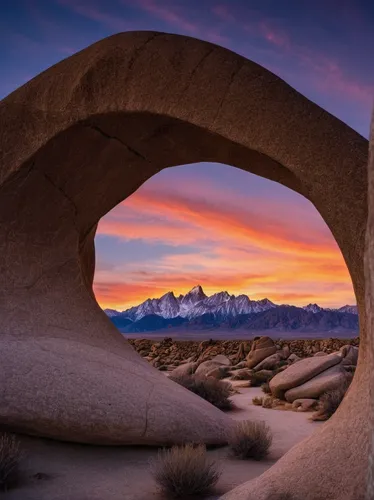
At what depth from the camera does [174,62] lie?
5812 mm

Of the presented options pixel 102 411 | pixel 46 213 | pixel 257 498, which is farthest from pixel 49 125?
pixel 257 498

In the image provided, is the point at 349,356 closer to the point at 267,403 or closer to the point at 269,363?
the point at 269,363

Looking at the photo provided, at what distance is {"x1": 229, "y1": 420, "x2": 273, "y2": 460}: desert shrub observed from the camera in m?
7.36

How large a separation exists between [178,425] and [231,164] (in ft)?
12.2

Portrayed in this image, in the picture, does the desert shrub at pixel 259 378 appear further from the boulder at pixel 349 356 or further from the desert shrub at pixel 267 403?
the desert shrub at pixel 267 403

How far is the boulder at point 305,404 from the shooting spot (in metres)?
12.3

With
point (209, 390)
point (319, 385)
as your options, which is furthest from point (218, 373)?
point (209, 390)

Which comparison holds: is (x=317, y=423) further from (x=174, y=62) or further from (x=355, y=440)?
(x=174, y=62)

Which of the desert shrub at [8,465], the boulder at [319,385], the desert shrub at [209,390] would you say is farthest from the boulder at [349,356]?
the desert shrub at [8,465]

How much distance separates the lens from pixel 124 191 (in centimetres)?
861

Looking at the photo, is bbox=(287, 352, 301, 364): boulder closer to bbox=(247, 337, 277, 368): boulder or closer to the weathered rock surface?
bbox=(247, 337, 277, 368): boulder

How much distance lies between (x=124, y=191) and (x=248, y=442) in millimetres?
4394

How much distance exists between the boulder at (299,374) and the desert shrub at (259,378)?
394 centimetres

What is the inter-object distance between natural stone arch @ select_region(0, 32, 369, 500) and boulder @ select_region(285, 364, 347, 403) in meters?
5.53
